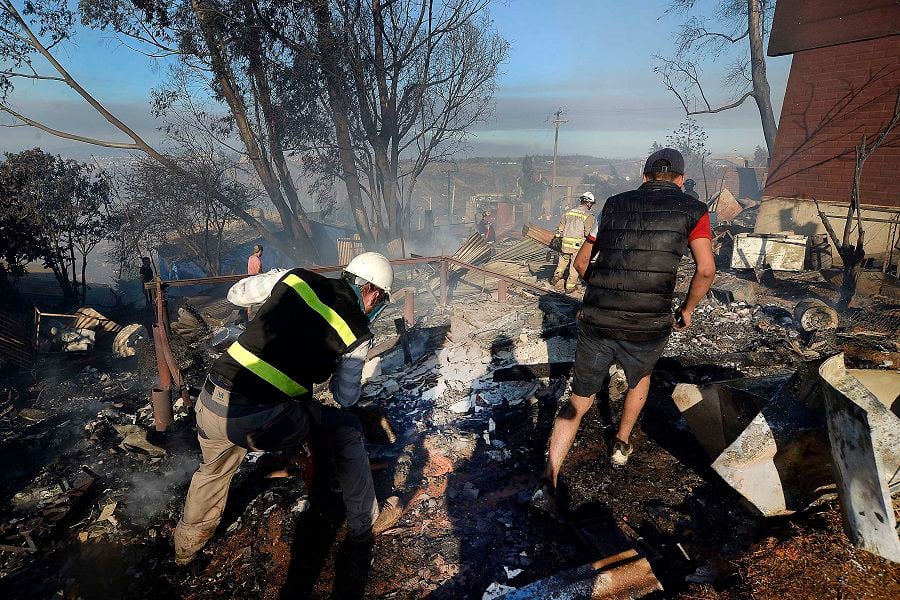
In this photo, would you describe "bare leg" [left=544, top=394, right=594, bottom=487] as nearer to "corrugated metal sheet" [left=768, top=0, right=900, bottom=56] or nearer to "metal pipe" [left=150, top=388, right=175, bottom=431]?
"metal pipe" [left=150, top=388, right=175, bottom=431]

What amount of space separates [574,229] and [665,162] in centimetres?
538

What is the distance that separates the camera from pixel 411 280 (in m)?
11.0

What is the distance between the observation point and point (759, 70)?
15875 millimetres

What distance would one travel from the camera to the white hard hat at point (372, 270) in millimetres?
2771

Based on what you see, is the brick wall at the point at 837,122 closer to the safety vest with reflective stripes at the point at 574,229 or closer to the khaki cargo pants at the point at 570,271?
the safety vest with reflective stripes at the point at 574,229

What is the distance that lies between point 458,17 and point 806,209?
444 inches

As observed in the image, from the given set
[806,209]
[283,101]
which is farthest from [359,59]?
[806,209]

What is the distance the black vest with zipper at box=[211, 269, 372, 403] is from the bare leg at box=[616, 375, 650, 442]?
6.06ft

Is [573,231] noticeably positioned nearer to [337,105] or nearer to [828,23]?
[828,23]

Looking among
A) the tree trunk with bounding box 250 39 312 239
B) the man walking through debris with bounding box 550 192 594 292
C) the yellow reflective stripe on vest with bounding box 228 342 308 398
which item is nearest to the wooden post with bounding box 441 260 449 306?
the man walking through debris with bounding box 550 192 594 292

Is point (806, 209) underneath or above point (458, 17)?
underneath

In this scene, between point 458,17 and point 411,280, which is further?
point 458,17

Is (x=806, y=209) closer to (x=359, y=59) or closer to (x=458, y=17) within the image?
(x=458, y=17)

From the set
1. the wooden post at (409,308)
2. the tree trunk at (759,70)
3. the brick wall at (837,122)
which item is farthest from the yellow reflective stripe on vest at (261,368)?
the tree trunk at (759,70)
